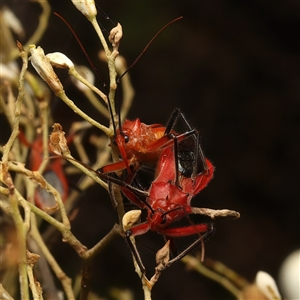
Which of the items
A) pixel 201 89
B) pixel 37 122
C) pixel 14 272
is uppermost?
pixel 201 89

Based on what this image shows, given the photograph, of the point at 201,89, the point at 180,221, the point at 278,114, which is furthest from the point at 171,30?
A: the point at 180,221

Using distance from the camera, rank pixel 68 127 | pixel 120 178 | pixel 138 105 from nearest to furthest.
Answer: pixel 120 178
pixel 68 127
pixel 138 105

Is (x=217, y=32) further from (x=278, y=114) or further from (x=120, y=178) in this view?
(x=120, y=178)

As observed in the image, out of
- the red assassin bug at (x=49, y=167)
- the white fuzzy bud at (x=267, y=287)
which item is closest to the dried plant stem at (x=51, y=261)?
the red assassin bug at (x=49, y=167)

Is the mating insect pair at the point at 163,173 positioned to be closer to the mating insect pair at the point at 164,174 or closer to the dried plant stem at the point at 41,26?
the mating insect pair at the point at 164,174

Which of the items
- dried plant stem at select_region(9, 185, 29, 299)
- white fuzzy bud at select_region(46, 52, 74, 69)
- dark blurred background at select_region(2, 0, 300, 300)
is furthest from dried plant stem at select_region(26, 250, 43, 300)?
dark blurred background at select_region(2, 0, 300, 300)

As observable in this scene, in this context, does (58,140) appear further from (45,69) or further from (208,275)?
(208,275)
